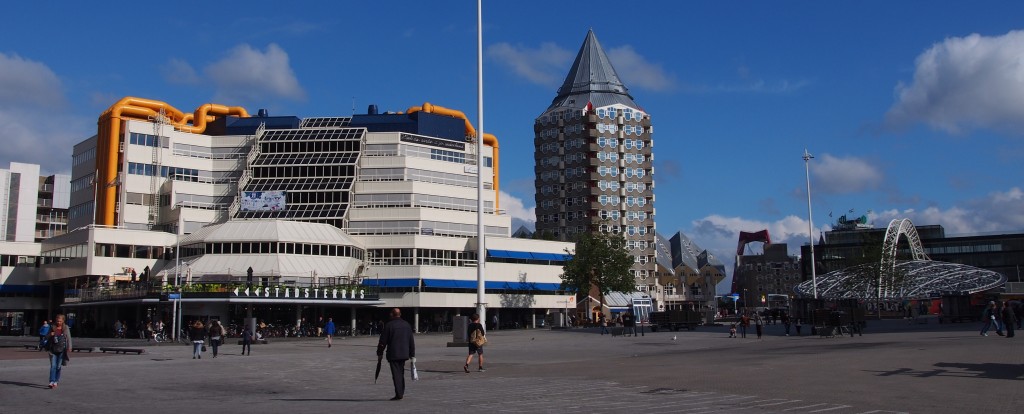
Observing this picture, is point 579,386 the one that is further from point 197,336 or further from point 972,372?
point 197,336

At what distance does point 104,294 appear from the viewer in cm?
7044

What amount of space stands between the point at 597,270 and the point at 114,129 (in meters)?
53.5

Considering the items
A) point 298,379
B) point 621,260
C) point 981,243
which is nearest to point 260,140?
point 621,260

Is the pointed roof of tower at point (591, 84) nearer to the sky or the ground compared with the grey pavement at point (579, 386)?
nearer to the sky

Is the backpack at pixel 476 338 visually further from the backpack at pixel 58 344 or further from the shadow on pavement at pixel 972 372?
the shadow on pavement at pixel 972 372

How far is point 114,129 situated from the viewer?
9194cm

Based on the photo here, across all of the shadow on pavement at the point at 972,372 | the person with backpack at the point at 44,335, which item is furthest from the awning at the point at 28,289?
the shadow on pavement at the point at 972,372

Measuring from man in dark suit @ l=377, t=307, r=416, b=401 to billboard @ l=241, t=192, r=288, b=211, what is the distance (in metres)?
76.9

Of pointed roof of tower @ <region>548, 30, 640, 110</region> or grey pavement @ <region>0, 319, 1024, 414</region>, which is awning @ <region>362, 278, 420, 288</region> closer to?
grey pavement @ <region>0, 319, 1024, 414</region>

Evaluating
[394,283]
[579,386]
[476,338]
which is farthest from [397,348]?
[394,283]

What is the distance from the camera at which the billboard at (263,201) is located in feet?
297

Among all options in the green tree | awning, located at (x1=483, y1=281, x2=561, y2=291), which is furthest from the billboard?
the green tree

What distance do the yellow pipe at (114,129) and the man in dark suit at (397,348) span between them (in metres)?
82.9

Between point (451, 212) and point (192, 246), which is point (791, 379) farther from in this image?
point (451, 212)
